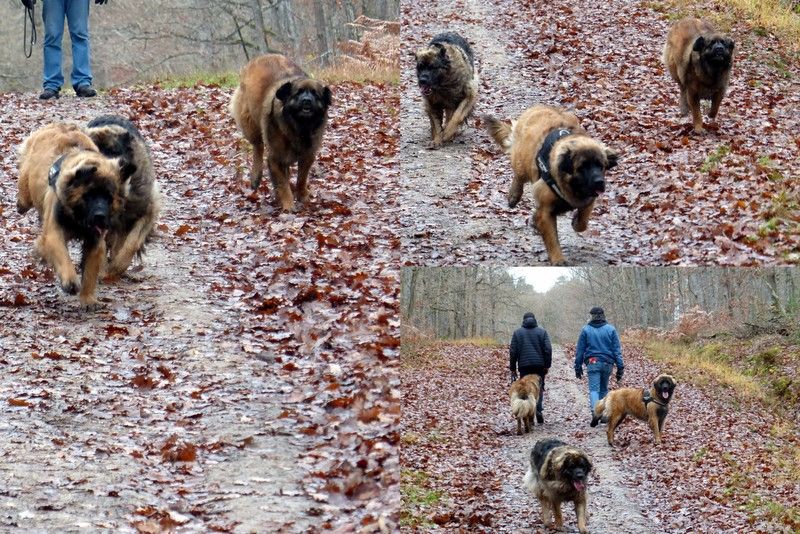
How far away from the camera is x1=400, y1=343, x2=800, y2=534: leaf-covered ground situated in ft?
21.6

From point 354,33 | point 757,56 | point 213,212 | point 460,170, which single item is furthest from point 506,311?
point 354,33

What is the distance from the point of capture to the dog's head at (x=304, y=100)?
1128 cm

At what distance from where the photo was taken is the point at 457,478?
7023 millimetres

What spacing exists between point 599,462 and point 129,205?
599 cm

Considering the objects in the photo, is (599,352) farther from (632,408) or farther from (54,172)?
(54,172)

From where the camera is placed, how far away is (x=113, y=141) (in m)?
10.7

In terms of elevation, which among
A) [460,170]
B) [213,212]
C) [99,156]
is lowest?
[213,212]

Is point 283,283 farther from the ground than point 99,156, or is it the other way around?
point 99,156

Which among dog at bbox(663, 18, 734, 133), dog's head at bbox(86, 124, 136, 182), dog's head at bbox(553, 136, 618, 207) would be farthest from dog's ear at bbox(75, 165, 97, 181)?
dog at bbox(663, 18, 734, 133)

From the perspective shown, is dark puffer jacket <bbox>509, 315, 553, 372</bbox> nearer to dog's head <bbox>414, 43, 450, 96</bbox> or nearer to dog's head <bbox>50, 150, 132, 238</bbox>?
dog's head <bbox>414, 43, 450, 96</bbox>

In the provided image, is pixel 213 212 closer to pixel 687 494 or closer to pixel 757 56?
pixel 687 494

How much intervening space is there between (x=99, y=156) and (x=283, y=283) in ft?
8.36

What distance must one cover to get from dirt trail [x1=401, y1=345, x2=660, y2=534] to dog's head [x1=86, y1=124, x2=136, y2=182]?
459cm

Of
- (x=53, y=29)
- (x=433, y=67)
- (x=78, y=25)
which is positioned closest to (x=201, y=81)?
(x=78, y=25)
